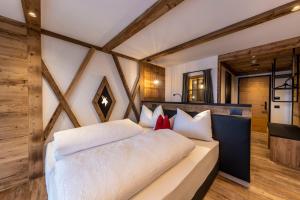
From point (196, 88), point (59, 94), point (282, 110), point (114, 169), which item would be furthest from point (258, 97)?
point (59, 94)

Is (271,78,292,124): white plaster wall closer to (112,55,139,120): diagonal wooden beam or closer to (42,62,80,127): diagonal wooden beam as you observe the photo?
(112,55,139,120): diagonal wooden beam

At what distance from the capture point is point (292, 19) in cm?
174

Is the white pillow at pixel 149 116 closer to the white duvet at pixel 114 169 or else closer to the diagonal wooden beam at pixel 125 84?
the diagonal wooden beam at pixel 125 84

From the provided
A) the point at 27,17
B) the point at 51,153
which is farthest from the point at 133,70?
the point at 51,153

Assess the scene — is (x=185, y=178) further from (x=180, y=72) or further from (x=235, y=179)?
(x=180, y=72)

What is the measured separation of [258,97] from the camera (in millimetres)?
4750

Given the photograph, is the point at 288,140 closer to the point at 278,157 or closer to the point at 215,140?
the point at 278,157

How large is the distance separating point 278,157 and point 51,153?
12.3ft

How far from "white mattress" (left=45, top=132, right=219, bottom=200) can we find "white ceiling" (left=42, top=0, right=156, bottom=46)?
5.80 ft

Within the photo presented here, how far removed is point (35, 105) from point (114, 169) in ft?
5.73

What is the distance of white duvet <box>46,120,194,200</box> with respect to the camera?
86 cm

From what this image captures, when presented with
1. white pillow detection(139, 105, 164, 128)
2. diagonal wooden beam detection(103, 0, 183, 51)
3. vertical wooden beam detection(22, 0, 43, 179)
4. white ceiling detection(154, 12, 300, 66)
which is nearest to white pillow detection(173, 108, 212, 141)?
white pillow detection(139, 105, 164, 128)

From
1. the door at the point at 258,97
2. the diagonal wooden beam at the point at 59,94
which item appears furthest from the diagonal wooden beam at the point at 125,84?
the door at the point at 258,97

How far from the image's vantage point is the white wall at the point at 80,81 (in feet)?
6.90
